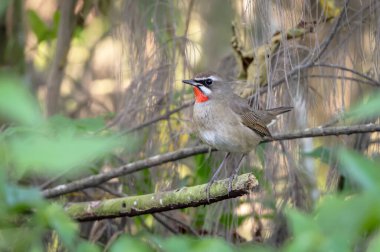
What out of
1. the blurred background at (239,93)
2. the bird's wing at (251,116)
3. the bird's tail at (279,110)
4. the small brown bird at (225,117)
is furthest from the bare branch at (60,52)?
the bird's tail at (279,110)

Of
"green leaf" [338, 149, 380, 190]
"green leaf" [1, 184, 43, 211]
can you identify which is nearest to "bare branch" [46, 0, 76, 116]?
"green leaf" [1, 184, 43, 211]

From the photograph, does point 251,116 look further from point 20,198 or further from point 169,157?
point 20,198

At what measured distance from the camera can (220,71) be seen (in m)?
5.33

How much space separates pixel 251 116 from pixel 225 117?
0.18 metres

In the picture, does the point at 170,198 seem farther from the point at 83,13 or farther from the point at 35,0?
the point at 35,0

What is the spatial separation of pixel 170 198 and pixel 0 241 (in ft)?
8.11

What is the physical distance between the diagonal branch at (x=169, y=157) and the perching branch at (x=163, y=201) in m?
0.23

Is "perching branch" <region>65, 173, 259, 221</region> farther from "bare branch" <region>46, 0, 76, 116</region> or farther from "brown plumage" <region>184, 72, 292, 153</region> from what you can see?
"bare branch" <region>46, 0, 76, 116</region>

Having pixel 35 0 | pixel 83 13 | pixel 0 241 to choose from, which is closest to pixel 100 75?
pixel 35 0

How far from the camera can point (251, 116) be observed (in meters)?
4.70

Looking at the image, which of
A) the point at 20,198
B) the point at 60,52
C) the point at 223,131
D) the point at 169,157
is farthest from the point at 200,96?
the point at 20,198

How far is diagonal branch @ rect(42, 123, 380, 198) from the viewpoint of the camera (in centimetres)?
397

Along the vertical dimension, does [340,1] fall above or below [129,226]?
above

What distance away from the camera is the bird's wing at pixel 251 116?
181 inches
